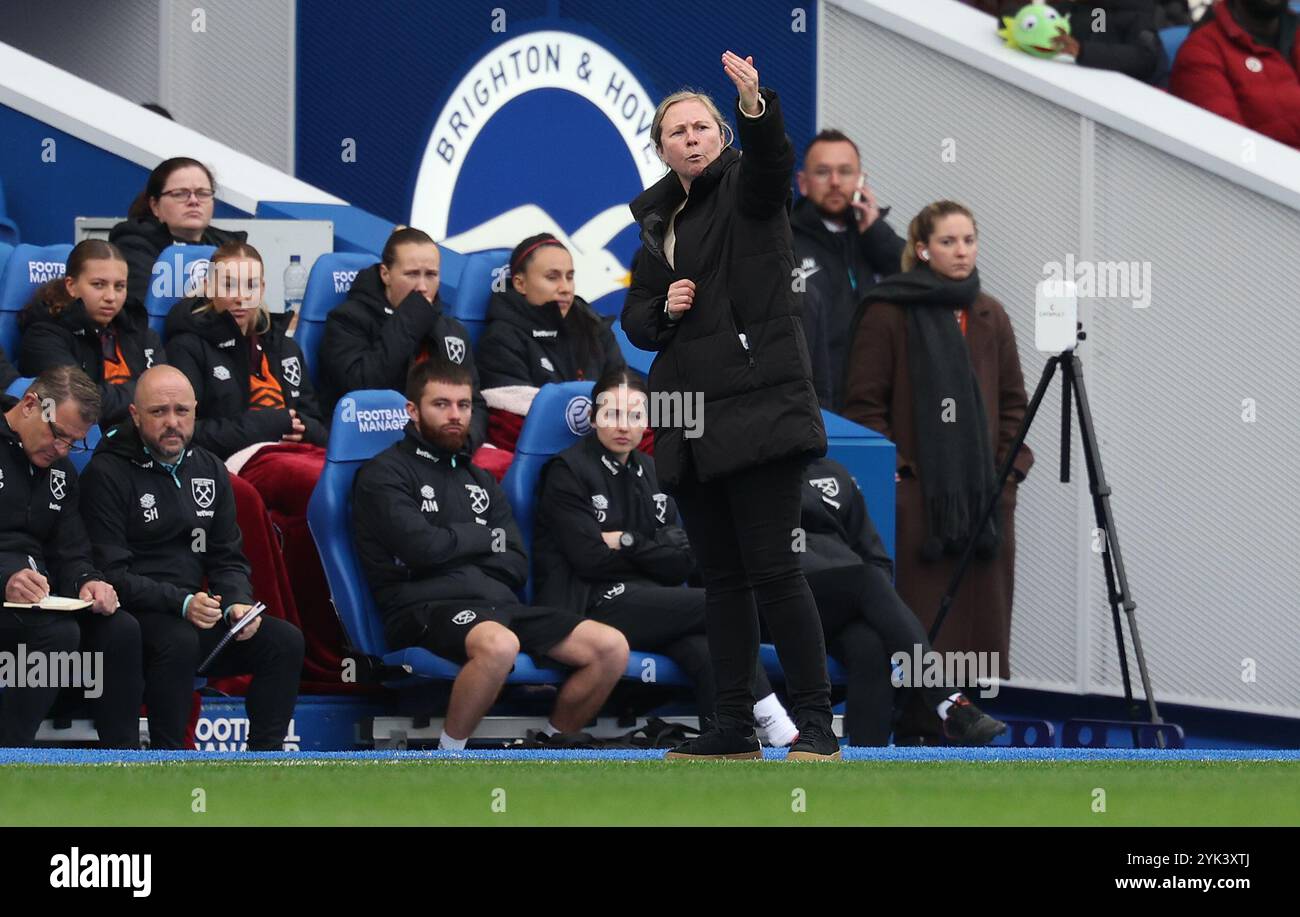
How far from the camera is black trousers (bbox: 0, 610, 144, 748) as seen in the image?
6746 millimetres

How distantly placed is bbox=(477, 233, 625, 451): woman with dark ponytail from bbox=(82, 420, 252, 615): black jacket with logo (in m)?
1.46

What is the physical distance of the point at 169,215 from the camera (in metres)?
8.86

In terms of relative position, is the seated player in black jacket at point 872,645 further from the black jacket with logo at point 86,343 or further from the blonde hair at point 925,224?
the black jacket with logo at point 86,343

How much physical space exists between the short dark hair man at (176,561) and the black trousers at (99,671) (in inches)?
4.9

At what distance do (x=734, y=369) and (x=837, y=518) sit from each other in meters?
3.01

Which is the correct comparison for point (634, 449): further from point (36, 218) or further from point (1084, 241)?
point (36, 218)

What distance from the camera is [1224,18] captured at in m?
10.3

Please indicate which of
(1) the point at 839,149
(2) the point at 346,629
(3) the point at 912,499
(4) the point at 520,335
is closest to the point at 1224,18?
(1) the point at 839,149

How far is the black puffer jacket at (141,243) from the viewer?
8.70 meters

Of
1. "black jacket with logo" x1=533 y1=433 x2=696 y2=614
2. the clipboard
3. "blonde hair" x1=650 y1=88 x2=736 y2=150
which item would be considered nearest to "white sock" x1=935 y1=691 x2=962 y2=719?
"black jacket with logo" x1=533 y1=433 x2=696 y2=614

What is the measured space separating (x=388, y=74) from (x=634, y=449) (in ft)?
13.7

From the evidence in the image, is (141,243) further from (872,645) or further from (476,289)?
(872,645)
